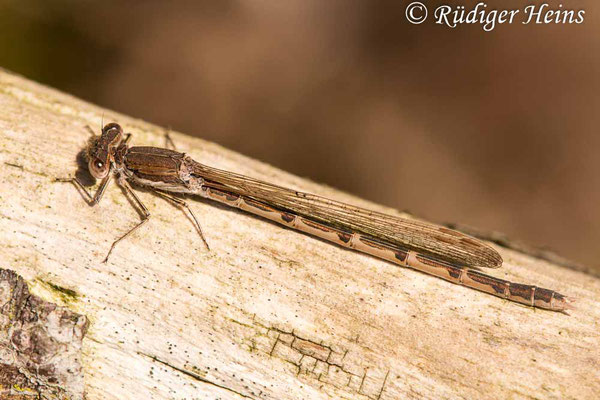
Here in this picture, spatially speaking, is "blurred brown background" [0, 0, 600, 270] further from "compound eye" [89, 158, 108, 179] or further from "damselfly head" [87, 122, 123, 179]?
"compound eye" [89, 158, 108, 179]

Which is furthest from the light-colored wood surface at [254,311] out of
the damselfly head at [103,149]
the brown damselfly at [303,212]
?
the damselfly head at [103,149]

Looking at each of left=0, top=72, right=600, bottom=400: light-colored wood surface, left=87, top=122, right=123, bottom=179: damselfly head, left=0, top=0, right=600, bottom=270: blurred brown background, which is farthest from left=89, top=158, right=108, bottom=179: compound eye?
left=0, top=0, right=600, bottom=270: blurred brown background

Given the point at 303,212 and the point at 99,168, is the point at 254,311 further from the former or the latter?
the point at 99,168

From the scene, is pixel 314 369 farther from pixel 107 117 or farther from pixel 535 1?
pixel 535 1

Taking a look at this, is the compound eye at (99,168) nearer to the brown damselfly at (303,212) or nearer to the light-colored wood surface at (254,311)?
the brown damselfly at (303,212)

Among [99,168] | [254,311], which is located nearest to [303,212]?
[254,311]

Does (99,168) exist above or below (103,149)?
below

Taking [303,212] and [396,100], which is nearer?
[303,212]
